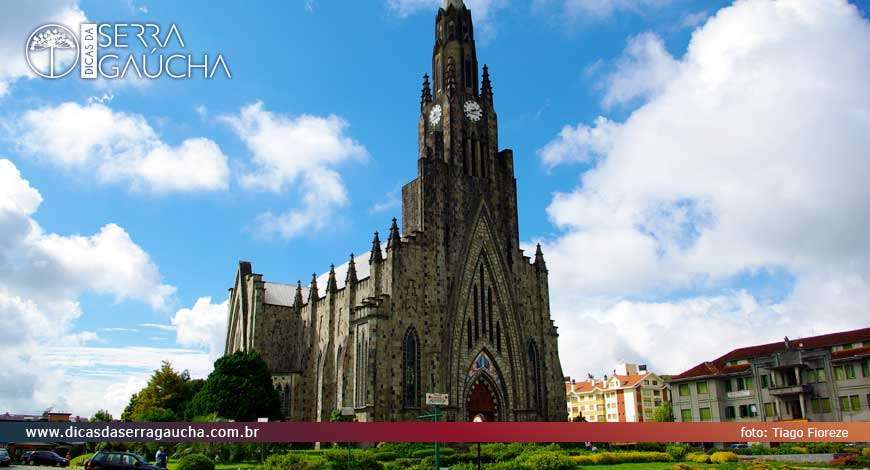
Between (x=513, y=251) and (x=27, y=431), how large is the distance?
49451mm

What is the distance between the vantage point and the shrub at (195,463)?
28.1 meters

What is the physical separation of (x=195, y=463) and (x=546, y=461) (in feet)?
49.3

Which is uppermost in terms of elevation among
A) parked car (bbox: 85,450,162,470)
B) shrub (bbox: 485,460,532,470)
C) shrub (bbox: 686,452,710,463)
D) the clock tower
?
the clock tower

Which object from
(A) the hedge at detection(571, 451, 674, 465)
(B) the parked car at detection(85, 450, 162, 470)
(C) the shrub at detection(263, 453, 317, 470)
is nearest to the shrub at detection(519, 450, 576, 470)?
(A) the hedge at detection(571, 451, 674, 465)

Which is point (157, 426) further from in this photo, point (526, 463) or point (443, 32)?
point (443, 32)

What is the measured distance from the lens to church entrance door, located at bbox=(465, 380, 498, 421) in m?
59.7

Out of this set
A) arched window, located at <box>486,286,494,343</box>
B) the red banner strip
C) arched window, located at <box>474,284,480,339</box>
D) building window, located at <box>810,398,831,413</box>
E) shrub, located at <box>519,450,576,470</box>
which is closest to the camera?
the red banner strip

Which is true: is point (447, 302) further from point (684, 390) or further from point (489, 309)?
point (684, 390)

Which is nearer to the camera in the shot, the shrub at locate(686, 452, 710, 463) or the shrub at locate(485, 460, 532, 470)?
the shrub at locate(485, 460, 532, 470)

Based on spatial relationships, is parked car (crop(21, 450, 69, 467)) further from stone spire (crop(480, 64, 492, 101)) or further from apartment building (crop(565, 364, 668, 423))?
apartment building (crop(565, 364, 668, 423))

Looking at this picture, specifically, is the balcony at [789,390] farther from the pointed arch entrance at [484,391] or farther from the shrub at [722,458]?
the shrub at [722,458]

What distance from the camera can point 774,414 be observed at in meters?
63.0

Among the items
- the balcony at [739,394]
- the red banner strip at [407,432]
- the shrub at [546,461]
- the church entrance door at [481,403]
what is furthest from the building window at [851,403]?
the red banner strip at [407,432]

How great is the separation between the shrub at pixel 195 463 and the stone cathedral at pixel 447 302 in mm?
26289
